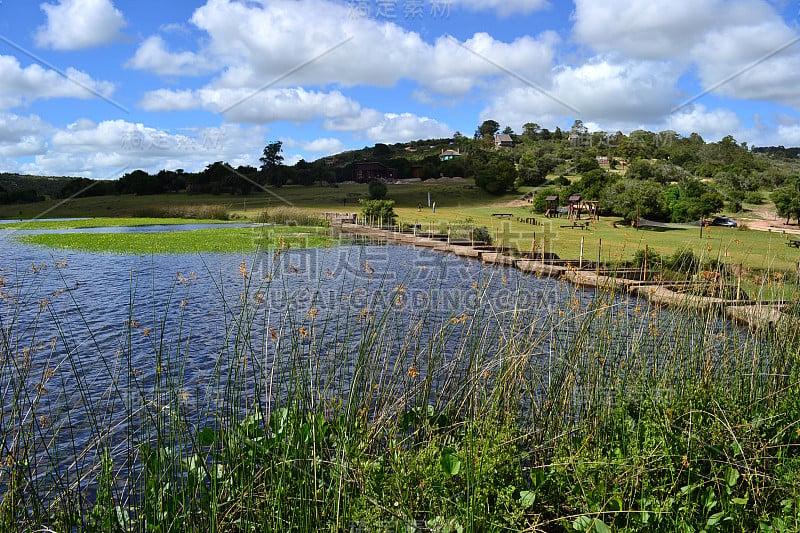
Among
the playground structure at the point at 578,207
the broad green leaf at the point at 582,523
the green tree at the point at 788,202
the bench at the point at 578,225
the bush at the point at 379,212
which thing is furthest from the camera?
the playground structure at the point at 578,207

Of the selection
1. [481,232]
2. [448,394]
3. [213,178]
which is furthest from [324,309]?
[213,178]

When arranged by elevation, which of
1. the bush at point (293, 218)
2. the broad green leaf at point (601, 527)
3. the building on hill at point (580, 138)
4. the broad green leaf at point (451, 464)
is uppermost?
the building on hill at point (580, 138)

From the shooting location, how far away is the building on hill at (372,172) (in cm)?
5803

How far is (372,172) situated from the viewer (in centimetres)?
5850

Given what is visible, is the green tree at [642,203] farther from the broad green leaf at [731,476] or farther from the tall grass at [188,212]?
the broad green leaf at [731,476]

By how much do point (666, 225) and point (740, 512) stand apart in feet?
78.5

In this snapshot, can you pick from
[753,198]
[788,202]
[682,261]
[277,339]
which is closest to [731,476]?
[277,339]

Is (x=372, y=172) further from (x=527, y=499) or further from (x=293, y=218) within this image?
(x=527, y=499)

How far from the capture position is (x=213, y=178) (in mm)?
51844

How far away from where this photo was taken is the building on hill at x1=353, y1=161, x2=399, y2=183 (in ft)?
190

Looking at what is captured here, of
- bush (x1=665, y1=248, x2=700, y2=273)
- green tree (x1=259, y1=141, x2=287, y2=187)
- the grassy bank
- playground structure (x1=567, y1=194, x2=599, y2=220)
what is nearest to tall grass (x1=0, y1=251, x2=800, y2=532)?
bush (x1=665, y1=248, x2=700, y2=273)

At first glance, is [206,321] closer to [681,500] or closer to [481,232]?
[681,500]

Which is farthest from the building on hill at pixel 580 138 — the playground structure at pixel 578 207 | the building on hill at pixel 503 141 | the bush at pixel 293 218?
the bush at pixel 293 218

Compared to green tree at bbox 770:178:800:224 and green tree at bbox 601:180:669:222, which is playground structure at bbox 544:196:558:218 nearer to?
green tree at bbox 601:180:669:222
